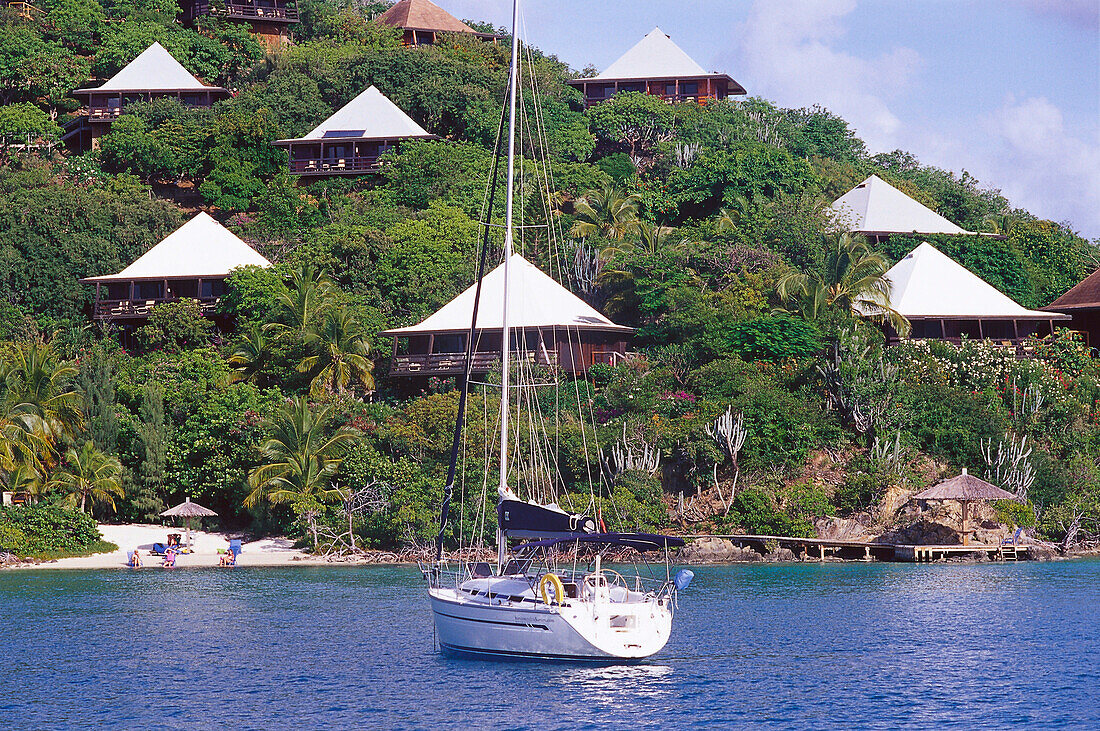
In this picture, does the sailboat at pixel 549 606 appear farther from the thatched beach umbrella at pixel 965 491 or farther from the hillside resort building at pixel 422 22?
the hillside resort building at pixel 422 22

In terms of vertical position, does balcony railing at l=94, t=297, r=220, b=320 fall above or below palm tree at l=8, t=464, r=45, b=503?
above

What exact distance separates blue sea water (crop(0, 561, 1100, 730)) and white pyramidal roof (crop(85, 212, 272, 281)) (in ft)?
63.9

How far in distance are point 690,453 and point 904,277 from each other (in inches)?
564

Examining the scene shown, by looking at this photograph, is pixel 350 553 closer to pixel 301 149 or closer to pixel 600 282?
pixel 600 282

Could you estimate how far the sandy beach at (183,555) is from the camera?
136ft

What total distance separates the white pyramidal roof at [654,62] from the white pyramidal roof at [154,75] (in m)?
23.5

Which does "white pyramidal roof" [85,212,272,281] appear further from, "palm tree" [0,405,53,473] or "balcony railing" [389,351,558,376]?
"palm tree" [0,405,53,473]

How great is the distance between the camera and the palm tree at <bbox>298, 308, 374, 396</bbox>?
4703cm

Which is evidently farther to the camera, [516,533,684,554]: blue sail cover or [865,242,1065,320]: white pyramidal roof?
[865,242,1065,320]: white pyramidal roof

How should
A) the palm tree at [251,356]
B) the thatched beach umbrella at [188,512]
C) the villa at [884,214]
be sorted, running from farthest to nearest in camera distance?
1. the villa at [884,214]
2. the palm tree at [251,356]
3. the thatched beach umbrella at [188,512]

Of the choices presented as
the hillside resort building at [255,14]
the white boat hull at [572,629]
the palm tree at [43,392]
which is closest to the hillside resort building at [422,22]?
the hillside resort building at [255,14]

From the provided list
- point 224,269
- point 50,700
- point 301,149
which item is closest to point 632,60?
point 301,149

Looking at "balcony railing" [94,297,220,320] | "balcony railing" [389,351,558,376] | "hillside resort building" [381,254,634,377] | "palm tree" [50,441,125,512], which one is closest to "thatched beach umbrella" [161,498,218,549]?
"palm tree" [50,441,125,512]

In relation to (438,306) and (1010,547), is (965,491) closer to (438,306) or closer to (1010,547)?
(1010,547)
